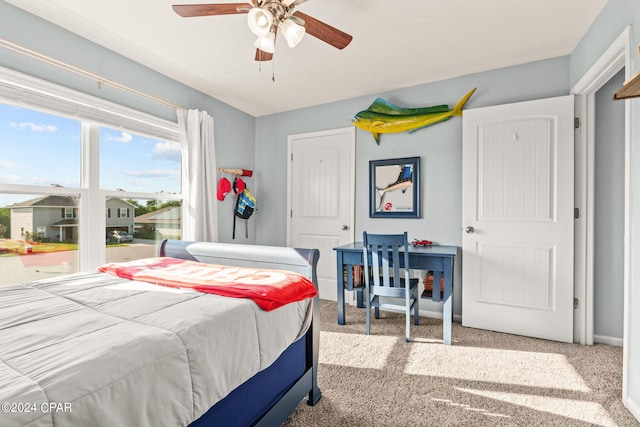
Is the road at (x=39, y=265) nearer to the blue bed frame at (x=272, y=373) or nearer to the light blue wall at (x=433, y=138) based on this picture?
the blue bed frame at (x=272, y=373)

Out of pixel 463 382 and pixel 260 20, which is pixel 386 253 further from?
pixel 260 20

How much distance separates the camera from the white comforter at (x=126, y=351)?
72 centimetres

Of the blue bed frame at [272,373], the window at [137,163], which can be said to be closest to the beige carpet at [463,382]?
the blue bed frame at [272,373]

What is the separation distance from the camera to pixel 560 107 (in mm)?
2619

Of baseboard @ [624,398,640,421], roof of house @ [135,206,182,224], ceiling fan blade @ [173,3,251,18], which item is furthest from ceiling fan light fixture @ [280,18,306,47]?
baseboard @ [624,398,640,421]

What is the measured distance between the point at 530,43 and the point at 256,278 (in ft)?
9.34

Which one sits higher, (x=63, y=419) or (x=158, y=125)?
(x=158, y=125)

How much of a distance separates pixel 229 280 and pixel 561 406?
6.55 feet

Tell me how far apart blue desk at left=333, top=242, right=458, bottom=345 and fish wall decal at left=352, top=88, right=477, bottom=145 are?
51.0 inches

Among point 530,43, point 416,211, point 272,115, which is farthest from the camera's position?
point 272,115

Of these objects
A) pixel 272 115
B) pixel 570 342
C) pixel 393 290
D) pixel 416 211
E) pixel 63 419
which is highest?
pixel 272 115

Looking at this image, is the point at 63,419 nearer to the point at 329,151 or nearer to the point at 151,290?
the point at 151,290

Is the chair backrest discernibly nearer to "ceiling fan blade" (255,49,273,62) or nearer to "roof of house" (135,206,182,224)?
"ceiling fan blade" (255,49,273,62)

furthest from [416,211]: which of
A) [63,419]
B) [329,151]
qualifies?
[63,419]
